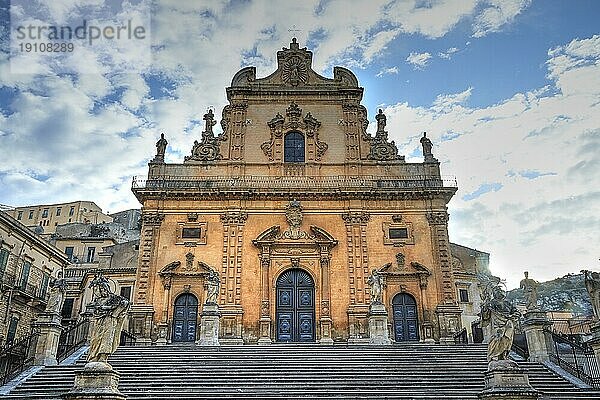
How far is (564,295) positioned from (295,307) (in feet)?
159

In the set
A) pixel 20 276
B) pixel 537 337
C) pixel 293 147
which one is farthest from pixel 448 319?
pixel 20 276

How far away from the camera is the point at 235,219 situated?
2670 cm

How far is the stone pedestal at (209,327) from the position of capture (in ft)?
69.3

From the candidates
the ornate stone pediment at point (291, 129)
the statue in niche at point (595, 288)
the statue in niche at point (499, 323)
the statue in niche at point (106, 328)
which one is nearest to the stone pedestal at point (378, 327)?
the statue in niche at point (499, 323)

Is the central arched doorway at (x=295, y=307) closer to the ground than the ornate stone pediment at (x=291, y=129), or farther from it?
closer to the ground

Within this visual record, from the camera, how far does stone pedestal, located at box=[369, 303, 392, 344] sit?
70.2ft

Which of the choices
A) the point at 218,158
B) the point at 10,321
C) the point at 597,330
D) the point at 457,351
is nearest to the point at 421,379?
the point at 457,351

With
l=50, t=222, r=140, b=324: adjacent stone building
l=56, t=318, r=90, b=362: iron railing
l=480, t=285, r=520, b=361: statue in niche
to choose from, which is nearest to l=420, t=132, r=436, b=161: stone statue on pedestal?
l=480, t=285, r=520, b=361: statue in niche

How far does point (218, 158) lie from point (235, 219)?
3.70 metres

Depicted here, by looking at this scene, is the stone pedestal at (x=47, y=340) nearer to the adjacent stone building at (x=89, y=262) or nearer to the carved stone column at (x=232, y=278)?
the carved stone column at (x=232, y=278)

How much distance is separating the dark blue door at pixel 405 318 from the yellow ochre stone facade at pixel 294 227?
0.05m

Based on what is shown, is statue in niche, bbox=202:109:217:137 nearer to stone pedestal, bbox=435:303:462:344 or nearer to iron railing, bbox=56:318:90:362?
iron railing, bbox=56:318:90:362

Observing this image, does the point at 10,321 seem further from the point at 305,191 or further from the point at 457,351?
the point at 457,351

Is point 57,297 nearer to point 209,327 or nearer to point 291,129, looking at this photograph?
point 209,327
